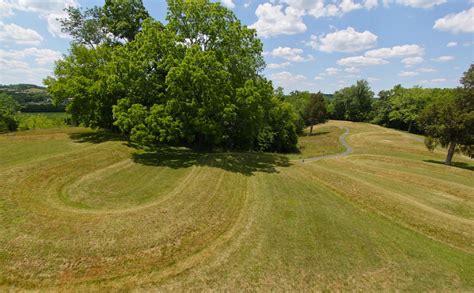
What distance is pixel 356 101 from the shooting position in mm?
96125

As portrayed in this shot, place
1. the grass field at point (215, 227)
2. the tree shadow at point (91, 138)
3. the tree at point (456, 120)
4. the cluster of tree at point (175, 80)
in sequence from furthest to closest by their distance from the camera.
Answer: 1. the tree at point (456, 120)
2. the tree shadow at point (91, 138)
3. the cluster of tree at point (175, 80)
4. the grass field at point (215, 227)

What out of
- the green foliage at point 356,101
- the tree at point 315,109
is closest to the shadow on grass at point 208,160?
the tree at point 315,109

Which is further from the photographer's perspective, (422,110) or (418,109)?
(418,109)

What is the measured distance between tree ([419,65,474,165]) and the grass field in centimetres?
950

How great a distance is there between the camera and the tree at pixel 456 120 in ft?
89.1

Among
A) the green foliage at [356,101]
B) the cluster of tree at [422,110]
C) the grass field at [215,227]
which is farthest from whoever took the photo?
the green foliage at [356,101]

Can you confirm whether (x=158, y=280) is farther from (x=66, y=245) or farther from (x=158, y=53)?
(x=158, y=53)

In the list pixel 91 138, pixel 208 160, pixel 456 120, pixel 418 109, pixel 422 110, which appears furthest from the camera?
pixel 418 109

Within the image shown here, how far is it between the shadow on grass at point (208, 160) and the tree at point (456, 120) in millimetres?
19578

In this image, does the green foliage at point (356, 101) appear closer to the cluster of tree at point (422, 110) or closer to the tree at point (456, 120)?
the cluster of tree at point (422, 110)

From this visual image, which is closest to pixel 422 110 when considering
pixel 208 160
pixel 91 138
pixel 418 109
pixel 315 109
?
pixel 315 109

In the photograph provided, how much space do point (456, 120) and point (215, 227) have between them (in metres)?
30.8

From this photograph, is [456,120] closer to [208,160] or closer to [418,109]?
[208,160]

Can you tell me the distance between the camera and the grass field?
333 inches
